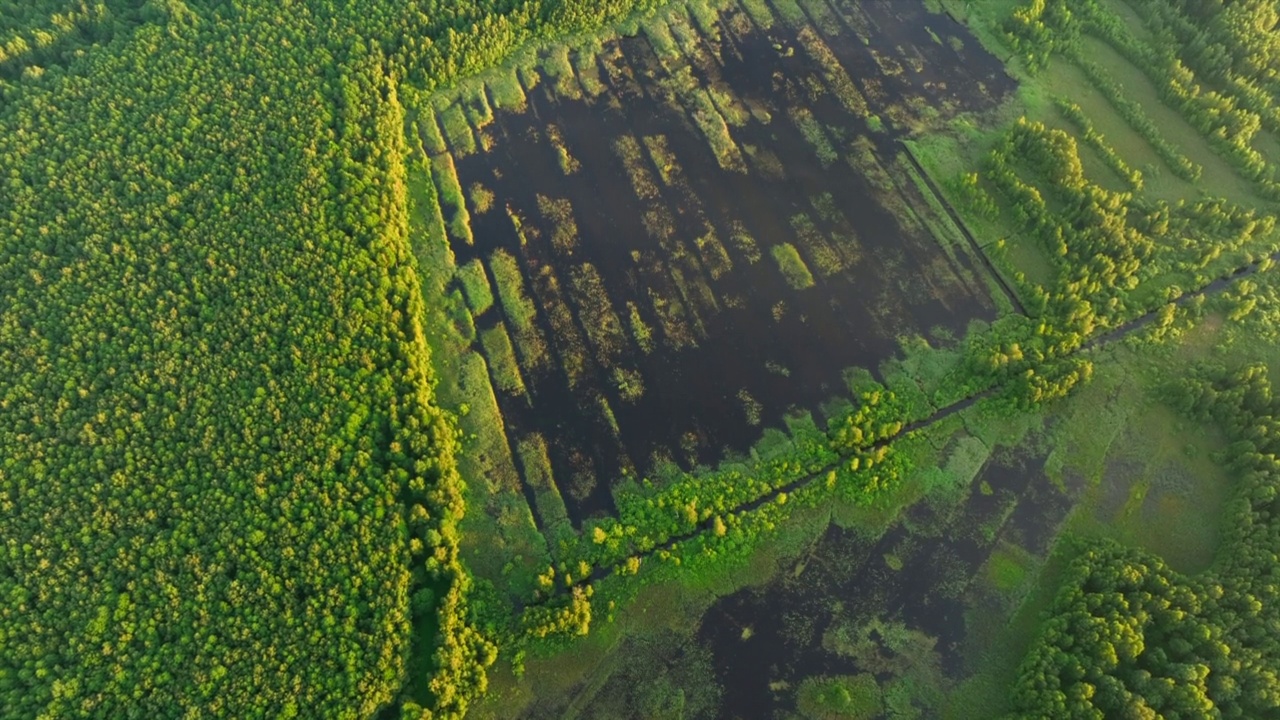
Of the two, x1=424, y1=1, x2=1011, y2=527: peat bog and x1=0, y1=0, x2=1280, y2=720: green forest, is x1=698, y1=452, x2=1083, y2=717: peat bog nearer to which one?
x1=0, y1=0, x2=1280, y2=720: green forest

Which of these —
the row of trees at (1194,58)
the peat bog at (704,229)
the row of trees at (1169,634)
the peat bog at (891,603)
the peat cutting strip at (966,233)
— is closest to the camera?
the row of trees at (1169,634)

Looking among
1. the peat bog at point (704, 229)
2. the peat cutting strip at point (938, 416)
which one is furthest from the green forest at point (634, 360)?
the peat bog at point (704, 229)

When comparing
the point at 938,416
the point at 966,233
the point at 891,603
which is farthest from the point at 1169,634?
the point at 966,233

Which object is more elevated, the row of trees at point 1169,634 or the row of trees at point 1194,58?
→ the row of trees at point 1194,58

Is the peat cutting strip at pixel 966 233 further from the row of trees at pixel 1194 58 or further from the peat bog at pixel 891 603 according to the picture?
the row of trees at pixel 1194 58

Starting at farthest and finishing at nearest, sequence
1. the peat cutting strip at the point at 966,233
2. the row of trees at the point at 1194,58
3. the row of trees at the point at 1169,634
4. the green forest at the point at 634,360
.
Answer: the row of trees at the point at 1194,58, the peat cutting strip at the point at 966,233, the green forest at the point at 634,360, the row of trees at the point at 1169,634

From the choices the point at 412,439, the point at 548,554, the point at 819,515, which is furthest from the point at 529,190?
the point at 819,515

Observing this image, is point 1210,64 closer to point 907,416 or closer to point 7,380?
point 907,416
